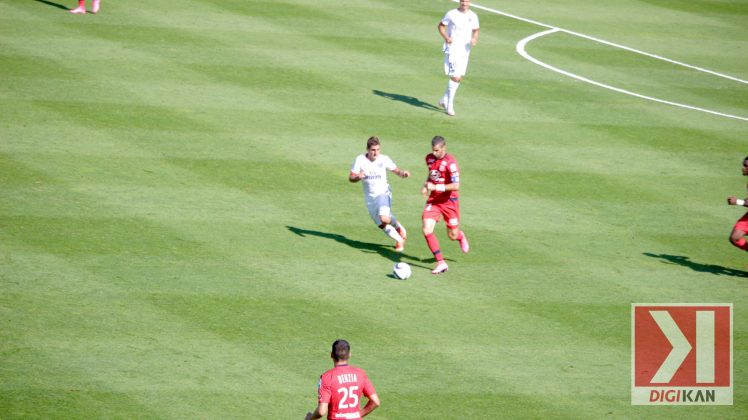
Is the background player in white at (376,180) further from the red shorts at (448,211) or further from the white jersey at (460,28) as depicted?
the white jersey at (460,28)

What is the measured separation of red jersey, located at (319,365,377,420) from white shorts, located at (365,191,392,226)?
698 centimetres

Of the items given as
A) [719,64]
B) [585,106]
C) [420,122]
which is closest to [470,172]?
[420,122]

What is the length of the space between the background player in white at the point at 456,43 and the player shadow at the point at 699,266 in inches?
306

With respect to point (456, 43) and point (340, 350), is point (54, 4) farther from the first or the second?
point (340, 350)

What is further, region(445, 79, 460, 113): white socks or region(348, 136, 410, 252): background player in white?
region(445, 79, 460, 113): white socks

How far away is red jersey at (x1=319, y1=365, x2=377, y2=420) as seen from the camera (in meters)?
10.3

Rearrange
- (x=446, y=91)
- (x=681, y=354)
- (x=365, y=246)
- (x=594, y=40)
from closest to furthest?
(x=681, y=354) < (x=365, y=246) < (x=446, y=91) < (x=594, y=40)

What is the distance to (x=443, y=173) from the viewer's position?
17.0m

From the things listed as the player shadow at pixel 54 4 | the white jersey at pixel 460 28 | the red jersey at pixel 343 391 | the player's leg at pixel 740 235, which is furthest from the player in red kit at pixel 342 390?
the player shadow at pixel 54 4

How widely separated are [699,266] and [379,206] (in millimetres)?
5832

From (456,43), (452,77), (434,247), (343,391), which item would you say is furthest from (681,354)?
(456,43)

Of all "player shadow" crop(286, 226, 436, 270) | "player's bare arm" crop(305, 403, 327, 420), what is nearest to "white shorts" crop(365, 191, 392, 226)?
"player shadow" crop(286, 226, 436, 270)

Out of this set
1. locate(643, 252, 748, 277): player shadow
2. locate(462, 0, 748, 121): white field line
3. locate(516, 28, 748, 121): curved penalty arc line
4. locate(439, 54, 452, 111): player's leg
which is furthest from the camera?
locate(462, 0, 748, 121): white field line

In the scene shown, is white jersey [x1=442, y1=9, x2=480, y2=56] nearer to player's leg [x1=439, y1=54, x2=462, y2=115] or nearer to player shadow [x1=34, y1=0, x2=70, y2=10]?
player's leg [x1=439, y1=54, x2=462, y2=115]
